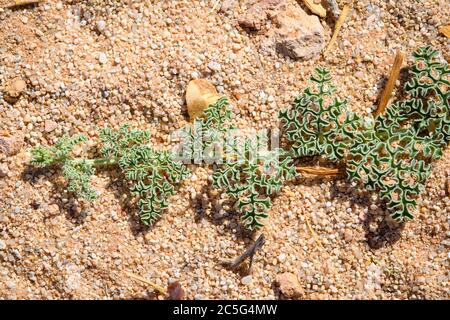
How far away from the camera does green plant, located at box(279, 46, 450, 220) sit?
3521 millimetres

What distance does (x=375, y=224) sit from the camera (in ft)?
11.9

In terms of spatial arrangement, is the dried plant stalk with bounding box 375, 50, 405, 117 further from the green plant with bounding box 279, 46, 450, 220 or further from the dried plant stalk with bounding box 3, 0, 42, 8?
the dried plant stalk with bounding box 3, 0, 42, 8

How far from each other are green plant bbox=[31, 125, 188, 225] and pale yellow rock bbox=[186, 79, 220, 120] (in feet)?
1.02

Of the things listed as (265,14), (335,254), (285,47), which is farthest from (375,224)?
(265,14)

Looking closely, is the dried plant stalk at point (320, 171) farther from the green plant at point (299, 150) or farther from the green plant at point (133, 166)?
the green plant at point (133, 166)

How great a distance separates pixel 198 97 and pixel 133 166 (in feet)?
1.84

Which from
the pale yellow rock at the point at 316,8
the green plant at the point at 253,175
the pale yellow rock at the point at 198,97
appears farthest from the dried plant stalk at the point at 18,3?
the pale yellow rock at the point at 316,8

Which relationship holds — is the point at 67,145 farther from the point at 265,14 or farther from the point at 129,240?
the point at 265,14

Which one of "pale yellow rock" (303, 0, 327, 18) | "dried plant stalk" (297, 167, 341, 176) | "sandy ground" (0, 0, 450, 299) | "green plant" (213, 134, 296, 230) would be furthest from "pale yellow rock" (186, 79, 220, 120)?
"pale yellow rock" (303, 0, 327, 18)

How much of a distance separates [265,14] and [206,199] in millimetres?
1185

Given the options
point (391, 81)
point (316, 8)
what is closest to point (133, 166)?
point (316, 8)

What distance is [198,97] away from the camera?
3707 millimetres

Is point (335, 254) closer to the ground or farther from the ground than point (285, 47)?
closer to the ground

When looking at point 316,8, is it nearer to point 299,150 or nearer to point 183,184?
point 299,150
